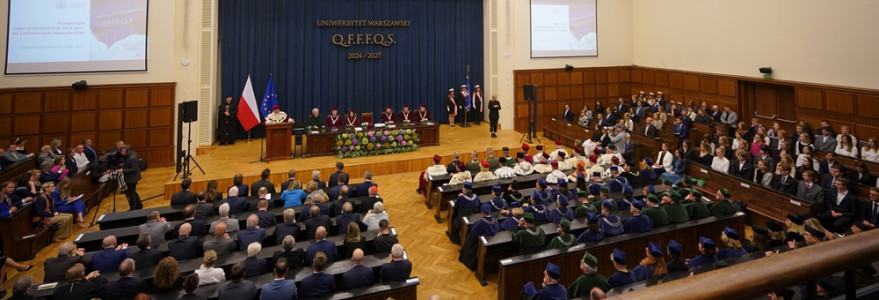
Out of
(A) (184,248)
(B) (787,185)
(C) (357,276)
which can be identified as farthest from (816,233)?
(A) (184,248)

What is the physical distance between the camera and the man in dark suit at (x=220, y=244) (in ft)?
19.5

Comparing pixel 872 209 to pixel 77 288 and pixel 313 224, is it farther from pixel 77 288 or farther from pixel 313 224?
pixel 77 288

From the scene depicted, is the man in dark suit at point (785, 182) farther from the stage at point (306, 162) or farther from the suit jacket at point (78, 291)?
the suit jacket at point (78, 291)

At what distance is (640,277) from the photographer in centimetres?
503

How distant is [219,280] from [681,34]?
16.4 m

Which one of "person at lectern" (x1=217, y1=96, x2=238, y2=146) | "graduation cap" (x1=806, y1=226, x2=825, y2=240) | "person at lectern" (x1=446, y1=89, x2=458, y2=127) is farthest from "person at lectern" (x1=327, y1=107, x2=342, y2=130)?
"graduation cap" (x1=806, y1=226, x2=825, y2=240)

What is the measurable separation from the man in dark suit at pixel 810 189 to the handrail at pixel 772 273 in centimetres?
852

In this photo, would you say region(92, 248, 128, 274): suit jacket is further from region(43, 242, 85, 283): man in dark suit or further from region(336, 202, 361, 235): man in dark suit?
region(336, 202, 361, 235): man in dark suit

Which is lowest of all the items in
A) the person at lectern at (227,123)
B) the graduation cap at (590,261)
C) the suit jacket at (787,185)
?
the graduation cap at (590,261)

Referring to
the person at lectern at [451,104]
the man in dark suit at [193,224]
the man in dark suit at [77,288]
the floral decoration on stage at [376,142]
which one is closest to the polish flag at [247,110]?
the floral decoration on stage at [376,142]

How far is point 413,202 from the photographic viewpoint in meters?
10.2

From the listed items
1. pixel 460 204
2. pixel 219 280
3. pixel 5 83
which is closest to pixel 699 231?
pixel 460 204

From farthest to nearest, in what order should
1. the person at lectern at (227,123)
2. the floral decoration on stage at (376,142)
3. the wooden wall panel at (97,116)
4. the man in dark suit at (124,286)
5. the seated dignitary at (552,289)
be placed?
the person at lectern at (227,123) → the floral decoration on stage at (376,142) → the wooden wall panel at (97,116) → the man in dark suit at (124,286) → the seated dignitary at (552,289)

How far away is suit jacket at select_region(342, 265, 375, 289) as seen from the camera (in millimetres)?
5211
